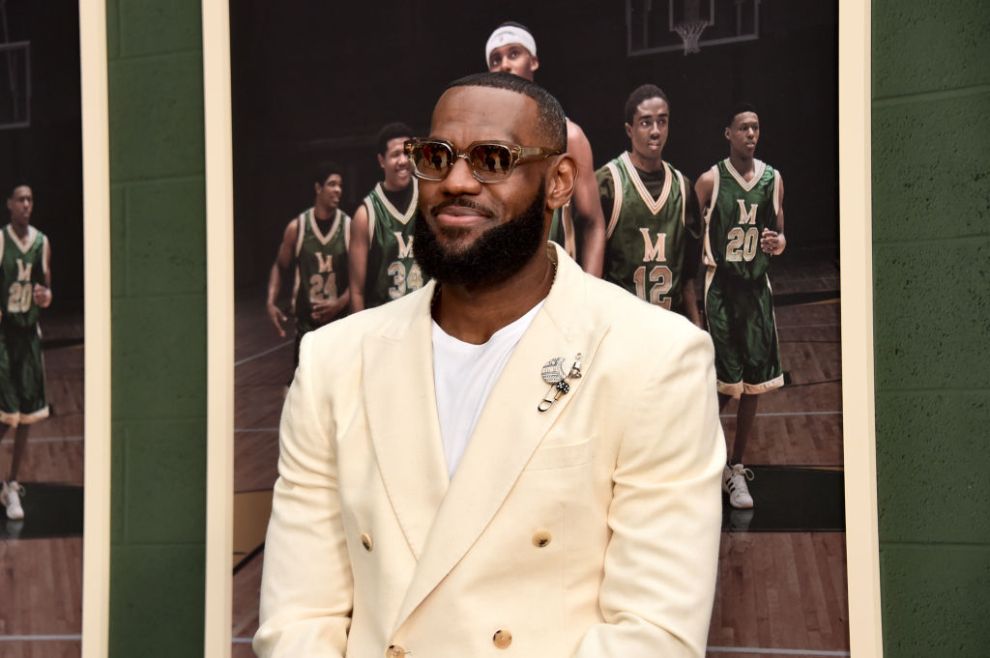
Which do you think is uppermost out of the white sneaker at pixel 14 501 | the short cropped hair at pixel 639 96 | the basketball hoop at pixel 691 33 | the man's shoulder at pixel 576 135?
the basketball hoop at pixel 691 33

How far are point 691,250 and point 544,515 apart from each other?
3.14 ft

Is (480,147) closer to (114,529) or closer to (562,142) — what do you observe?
(562,142)

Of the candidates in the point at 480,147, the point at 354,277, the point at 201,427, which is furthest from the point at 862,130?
the point at 201,427

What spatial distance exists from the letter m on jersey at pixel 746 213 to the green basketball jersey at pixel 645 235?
0.43 ft

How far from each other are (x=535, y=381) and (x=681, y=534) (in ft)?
1.22

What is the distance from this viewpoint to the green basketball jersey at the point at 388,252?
2.93 m

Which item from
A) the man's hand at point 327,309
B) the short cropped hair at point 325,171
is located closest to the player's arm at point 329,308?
the man's hand at point 327,309

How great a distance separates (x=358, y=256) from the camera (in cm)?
296

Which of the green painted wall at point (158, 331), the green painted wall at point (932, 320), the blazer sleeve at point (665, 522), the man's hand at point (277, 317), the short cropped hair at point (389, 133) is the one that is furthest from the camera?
the green painted wall at point (158, 331)

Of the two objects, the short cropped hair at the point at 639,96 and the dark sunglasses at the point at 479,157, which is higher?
the short cropped hair at the point at 639,96

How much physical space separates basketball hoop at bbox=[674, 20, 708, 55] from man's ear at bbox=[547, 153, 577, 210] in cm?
68

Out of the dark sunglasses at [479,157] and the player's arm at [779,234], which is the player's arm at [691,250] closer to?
the player's arm at [779,234]

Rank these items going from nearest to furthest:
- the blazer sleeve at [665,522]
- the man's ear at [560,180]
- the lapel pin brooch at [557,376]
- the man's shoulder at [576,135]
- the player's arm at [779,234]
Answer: the blazer sleeve at [665,522]
the lapel pin brooch at [557,376]
the man's ear at [560,180]
the player's arm at [779,234]
the man's shoulder at [576,135]

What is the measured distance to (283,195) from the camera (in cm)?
303
